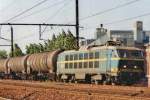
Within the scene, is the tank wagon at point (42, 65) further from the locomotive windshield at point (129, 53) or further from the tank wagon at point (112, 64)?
the locomotive windshield at point (129, 53)

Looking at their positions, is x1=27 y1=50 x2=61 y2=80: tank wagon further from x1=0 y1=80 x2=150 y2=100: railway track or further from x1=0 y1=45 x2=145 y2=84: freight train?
x1=0 y1=80 x2=150 y2=100: railway track

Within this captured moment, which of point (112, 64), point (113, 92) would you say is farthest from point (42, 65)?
point (113, 92)

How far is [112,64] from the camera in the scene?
30672 mm

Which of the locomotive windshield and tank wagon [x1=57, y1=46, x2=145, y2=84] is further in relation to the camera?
the locomotive windshield

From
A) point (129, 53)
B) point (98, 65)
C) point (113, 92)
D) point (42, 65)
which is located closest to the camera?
point (113, 92)

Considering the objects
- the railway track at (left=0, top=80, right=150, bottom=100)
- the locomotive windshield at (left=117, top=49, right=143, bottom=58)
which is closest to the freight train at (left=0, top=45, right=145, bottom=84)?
the locomotive windshield at (left=117, top=49, right=143, bottom=58)

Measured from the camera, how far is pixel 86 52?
33188 mm

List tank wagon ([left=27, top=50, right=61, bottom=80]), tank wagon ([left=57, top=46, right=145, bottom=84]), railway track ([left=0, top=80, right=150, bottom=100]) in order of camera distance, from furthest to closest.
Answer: tank wagon ([left=27, top=50, right=61, bottom=80]), tank wagon ([left=57, top=46, right=145, bottom=84]), railway track ([left=0, top=80, right=150, bottom=100])

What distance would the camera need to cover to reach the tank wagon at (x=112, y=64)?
1203 inches

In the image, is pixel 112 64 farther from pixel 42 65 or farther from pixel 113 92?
pixel 42 65

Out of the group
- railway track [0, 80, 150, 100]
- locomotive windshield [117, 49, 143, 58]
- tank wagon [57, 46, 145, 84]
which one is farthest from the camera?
locomotive windshield [117, 49, 143, 58]

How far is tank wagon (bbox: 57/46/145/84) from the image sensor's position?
30.5m

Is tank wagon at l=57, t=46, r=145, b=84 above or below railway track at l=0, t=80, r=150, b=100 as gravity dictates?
above

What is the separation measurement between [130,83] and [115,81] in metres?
1.59
